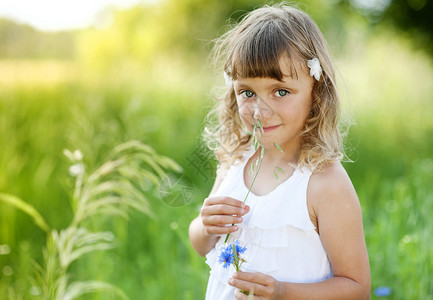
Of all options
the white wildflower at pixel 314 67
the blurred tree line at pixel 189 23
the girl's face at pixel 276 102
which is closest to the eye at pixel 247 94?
the girl's face at pixel 276 102

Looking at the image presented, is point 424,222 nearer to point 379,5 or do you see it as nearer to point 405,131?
point 405,131

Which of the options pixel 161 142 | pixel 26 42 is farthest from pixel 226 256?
pixel 26 42

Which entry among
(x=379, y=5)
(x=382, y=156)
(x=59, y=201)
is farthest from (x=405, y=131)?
(x=379, y=5)

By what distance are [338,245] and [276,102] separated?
437mm

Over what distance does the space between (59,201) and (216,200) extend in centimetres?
248

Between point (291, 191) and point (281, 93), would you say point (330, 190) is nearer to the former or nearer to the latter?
point (291, 191)

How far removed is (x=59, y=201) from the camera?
3.58m

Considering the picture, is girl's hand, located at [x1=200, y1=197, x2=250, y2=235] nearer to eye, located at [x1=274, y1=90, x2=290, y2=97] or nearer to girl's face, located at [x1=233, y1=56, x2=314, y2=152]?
girl's face, located at [x1=233, y1=56, x2=314, y2=152]

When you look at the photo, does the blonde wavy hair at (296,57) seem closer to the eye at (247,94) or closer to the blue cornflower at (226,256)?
the eye at (247,94)

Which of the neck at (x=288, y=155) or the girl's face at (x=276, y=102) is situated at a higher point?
the girl's face at (x=276, y=102)

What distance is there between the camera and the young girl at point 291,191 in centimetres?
136

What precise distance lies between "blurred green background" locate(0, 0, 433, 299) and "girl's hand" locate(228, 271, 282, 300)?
0.51m

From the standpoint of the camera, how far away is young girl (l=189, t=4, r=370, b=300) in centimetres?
136

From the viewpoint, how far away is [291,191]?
1436mm
